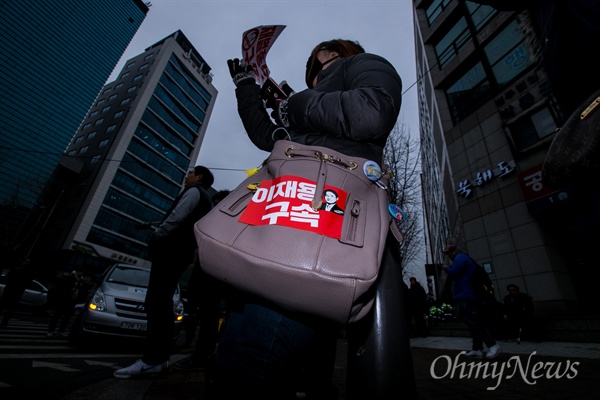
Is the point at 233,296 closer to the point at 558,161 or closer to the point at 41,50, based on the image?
the point at 558,161

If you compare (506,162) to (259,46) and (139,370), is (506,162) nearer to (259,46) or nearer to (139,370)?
(259,46)

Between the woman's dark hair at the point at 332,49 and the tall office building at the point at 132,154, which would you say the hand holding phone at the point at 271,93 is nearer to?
the woman's dark hair at the point at 332,49

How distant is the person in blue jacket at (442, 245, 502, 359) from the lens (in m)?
4.35

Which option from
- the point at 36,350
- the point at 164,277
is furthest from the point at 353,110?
the point at 36,350

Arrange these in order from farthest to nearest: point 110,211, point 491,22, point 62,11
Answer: point 62,11 → point 110,211 → point 491,22

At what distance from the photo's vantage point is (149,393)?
1881 millimetres

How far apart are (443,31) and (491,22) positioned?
3.65 meters

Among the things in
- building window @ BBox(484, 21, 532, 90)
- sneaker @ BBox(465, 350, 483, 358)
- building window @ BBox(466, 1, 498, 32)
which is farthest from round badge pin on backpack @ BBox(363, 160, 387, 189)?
building window @ BBox(466, 1, 498, 32)

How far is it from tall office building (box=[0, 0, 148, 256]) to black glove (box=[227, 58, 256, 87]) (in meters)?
40.6

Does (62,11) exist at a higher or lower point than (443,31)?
higher

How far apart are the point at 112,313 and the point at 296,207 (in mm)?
4924

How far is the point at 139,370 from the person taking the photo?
2.26 metres

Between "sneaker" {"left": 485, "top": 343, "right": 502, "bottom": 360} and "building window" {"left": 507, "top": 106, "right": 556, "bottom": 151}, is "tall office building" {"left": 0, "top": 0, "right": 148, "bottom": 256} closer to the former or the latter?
"sneaker" {"left": 485, "top": 343, "right": 502, "bottom": 360}

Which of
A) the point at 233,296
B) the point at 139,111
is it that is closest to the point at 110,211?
the point at 139,111
